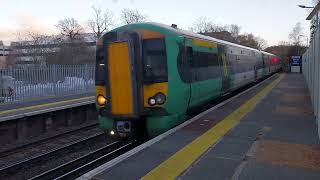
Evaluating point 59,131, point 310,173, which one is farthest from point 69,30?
point 310,173

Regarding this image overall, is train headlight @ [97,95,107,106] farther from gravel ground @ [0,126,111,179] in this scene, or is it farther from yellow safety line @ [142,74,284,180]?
yellow safety line @ [142,74,284,180]

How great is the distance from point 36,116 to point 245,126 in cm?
755

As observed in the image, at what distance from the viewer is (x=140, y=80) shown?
9.74 metres

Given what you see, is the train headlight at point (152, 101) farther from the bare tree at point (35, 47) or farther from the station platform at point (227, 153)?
the bare tree at point (35, 47)

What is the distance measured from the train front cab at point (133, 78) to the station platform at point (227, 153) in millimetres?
925

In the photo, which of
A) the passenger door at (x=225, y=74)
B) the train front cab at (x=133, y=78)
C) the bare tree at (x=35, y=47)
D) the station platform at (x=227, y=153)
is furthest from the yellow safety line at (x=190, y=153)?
the bare tree at (x=35, y=47)

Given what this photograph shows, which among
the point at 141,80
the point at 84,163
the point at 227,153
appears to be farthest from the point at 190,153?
the point at 84,163

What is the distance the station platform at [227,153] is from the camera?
6340 mm

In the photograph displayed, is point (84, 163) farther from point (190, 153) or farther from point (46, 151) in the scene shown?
point (190, 153)

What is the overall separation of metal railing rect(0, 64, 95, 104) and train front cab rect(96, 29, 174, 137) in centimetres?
968

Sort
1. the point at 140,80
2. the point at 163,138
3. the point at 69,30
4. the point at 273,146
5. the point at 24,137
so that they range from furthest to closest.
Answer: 1. the point at 69,30
2. the point at 24,137
3. the point at 140,80
4. the point at 163,138
5. the point at 273,146

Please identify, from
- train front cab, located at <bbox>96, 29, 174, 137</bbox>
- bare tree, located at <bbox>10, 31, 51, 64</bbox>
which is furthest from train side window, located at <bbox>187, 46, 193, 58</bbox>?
bare tree, located at <bbox>10, 31, 51, 64</bbox>

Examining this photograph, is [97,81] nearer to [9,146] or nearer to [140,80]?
[140,80]

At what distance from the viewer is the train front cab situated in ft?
31.9
